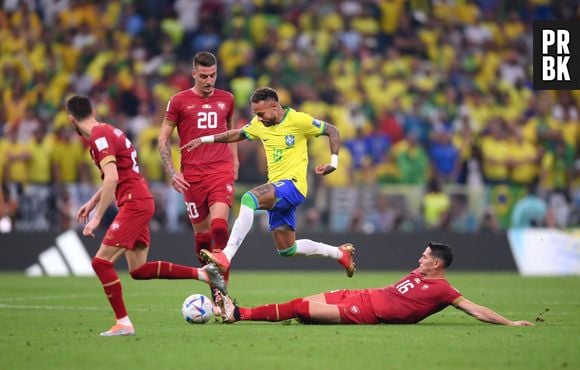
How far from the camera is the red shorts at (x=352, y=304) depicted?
1162cm

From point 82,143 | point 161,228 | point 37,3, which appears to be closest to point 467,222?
point 161,228

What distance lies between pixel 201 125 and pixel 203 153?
0.33 metres

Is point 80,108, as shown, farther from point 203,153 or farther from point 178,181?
point 203,153

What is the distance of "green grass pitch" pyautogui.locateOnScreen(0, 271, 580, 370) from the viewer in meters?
8.89

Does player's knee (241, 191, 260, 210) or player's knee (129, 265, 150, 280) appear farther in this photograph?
player's knee (241, 191, 260, 210)

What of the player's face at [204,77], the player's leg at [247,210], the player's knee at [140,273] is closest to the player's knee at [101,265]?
the player's knee at [140,273]

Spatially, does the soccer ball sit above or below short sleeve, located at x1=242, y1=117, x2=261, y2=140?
below

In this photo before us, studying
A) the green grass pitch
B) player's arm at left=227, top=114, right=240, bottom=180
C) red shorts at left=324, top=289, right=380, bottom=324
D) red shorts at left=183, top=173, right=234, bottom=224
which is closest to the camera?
the green grass pitch

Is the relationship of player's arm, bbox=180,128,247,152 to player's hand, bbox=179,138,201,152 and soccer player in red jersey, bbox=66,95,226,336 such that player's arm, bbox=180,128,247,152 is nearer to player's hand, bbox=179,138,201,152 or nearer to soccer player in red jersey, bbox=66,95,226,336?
player's hand, bbox=179,138,201,152

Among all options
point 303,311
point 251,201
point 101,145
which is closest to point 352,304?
point 303,311

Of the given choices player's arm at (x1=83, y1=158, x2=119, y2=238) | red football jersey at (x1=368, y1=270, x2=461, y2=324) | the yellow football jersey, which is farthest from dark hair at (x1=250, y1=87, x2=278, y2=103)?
player's arm at (x1=83, y1=158, x2=119, y2=238)

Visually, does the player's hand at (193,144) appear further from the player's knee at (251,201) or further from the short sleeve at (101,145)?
the short sleeve at (101,145)

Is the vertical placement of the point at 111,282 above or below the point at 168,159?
below

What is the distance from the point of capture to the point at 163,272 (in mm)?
11758
